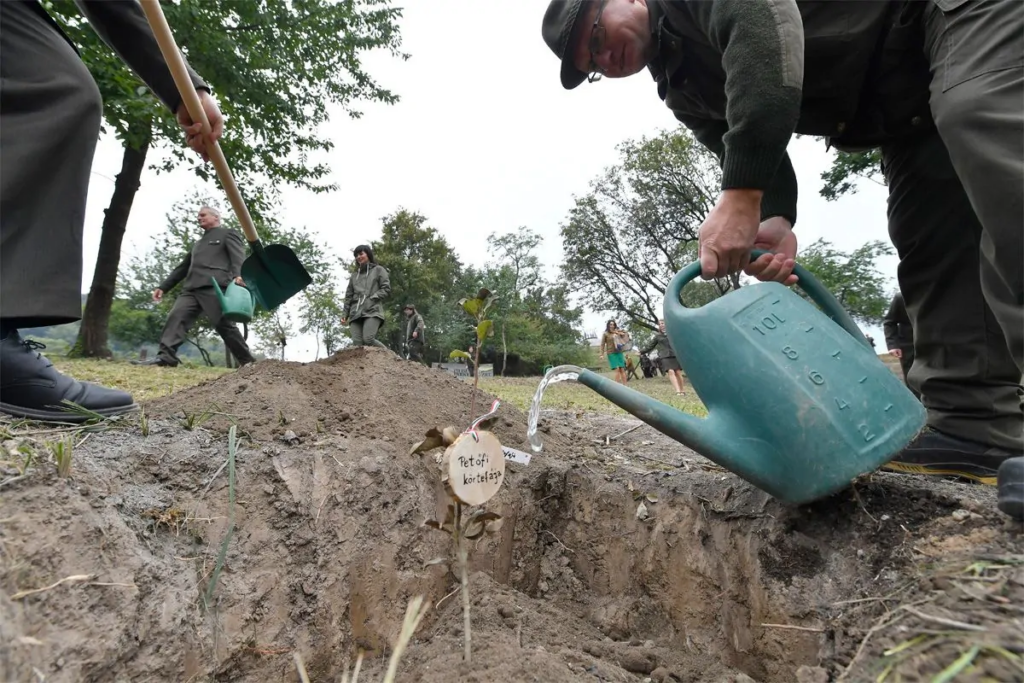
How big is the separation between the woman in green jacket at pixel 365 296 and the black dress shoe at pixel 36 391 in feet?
17.6

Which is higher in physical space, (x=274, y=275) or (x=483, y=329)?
(x=274, y=275)

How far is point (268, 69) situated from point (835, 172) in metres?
14.3

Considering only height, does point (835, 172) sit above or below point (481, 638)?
above

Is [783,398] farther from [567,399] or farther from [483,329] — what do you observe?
[567,399]

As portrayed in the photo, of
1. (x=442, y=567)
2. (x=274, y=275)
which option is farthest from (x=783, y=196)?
(x=274, y=275)

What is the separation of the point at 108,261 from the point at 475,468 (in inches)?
404

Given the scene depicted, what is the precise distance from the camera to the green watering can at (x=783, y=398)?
1.12 metres

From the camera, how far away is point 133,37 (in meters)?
1.85

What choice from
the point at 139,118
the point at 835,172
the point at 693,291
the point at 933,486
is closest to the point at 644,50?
the point at 933,486

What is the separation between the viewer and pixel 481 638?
1.22m

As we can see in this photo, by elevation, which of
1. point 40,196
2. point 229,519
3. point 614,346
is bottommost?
point 229,519

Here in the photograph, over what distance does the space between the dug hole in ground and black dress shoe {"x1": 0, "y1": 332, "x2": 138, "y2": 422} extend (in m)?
0.18

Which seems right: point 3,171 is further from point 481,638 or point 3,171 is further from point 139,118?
point 139,118

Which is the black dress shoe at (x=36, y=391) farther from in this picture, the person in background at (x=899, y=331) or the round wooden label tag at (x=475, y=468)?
the person in background at (x=899, y=331)
